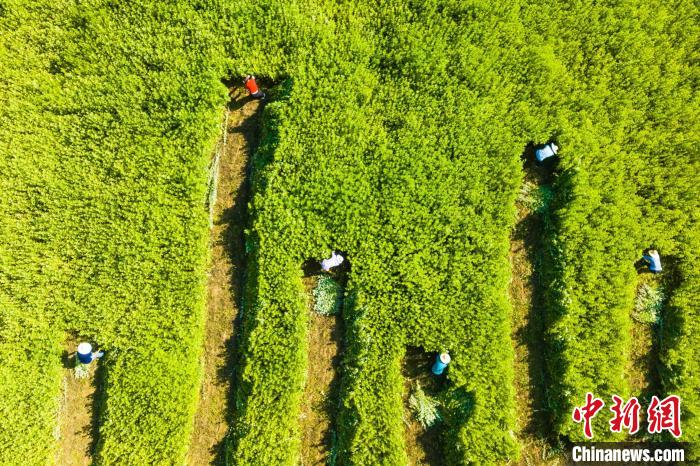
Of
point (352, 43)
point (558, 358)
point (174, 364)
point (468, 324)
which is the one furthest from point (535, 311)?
point (174, 364)

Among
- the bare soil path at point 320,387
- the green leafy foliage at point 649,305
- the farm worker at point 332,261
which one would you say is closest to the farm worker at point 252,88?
the farm worker at point 332,261

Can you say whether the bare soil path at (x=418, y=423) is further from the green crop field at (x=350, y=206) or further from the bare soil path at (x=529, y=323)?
the bare soil path at (x=529, y=323)

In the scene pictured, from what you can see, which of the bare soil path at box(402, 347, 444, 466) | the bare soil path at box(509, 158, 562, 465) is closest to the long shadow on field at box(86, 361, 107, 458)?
the bare soil path at box(402, 347, 444, 466)

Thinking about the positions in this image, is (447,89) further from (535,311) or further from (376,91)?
(535,311)

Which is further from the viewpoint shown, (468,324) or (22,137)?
(22,137)

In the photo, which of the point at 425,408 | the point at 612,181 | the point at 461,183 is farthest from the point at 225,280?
the point at 612,181

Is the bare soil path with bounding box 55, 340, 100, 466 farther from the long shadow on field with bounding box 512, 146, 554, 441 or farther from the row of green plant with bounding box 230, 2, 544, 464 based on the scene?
the long shadow on field with bounding box 512, 146, 554, 441

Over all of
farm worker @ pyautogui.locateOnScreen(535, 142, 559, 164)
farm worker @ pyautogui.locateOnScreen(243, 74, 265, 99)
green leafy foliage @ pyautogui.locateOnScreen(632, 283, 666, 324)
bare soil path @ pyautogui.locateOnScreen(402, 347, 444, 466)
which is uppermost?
farm worker @ pyautogui.locateOnScreen(243, 74, 265, 99)

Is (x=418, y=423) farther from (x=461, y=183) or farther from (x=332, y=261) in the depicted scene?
(x=461, y=183)
